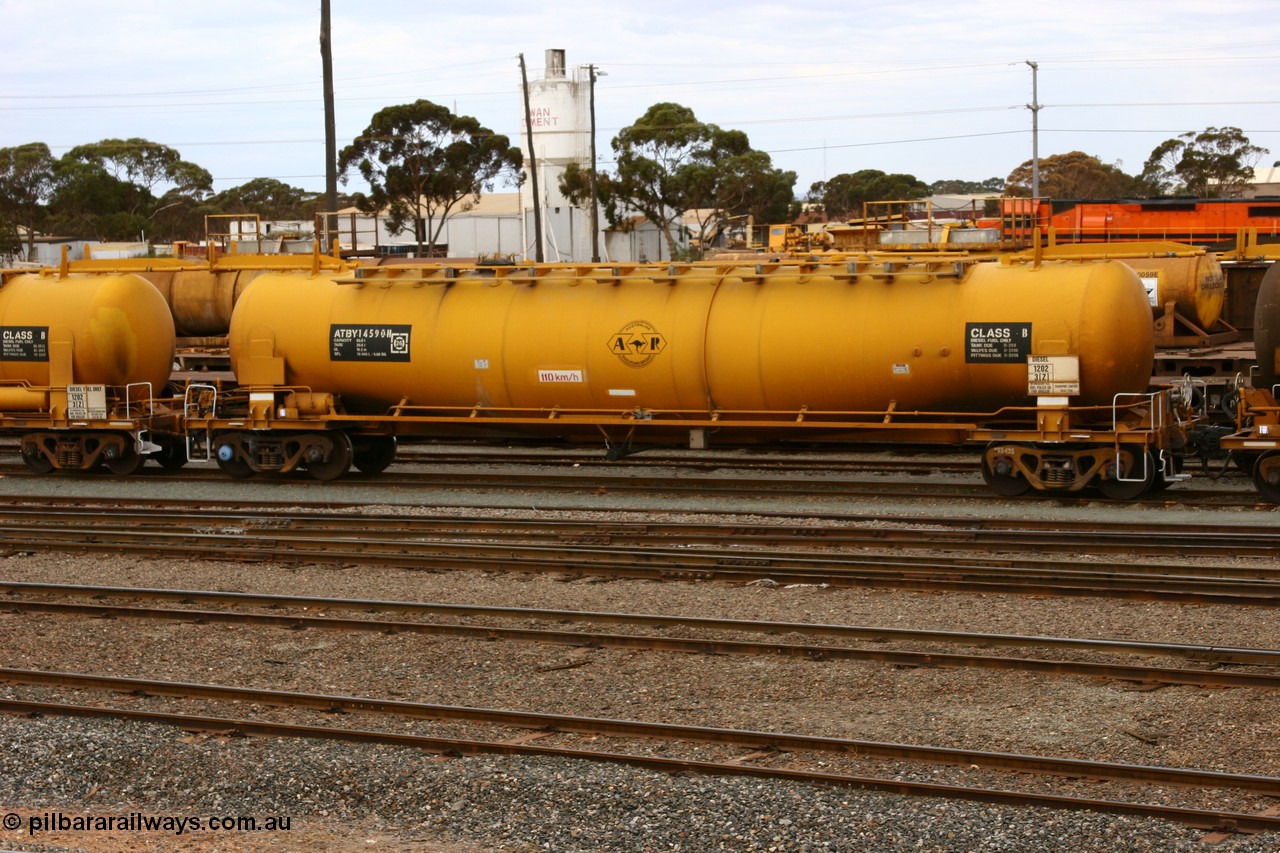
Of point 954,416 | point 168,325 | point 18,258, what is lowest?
point 954,416

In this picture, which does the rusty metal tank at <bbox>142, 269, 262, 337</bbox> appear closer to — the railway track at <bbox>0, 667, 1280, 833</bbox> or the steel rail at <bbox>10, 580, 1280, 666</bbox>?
the steel rail at <bbox>10, 580, 1280, 666</bbox>

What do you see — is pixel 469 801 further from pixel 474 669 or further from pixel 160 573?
pixel 160 573

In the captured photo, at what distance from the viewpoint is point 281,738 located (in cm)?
914

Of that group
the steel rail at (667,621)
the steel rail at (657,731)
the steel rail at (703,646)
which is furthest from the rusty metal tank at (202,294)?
the steel rail at (657,731)

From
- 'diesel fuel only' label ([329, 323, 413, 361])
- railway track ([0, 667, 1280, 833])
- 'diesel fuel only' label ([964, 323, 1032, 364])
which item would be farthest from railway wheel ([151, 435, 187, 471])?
'diesel fuel only' label ([964, 323, 1032, 364])

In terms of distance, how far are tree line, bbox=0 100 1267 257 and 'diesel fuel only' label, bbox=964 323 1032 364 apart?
54.7m

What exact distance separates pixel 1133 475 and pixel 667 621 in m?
8.21

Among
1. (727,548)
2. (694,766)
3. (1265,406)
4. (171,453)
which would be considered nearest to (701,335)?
(727,548)

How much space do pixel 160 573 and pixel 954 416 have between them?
1011 centimetres

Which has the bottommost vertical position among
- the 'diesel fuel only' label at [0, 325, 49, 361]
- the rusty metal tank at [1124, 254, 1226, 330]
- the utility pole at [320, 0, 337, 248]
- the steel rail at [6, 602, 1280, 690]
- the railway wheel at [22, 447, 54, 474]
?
the steel rail at [6, 602, 1280, 690]

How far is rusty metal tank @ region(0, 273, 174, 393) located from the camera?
69.7ft

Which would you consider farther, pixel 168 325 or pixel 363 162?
pixel 363 162

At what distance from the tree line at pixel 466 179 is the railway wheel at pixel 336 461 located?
51.9m

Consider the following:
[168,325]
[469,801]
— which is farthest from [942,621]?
[168,325]
